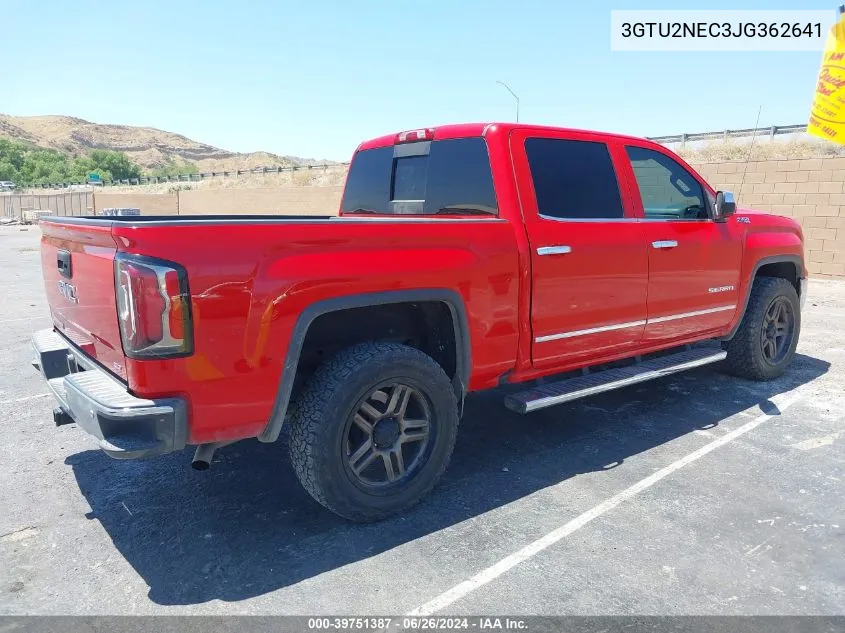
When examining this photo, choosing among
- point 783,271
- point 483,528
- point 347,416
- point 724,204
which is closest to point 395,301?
point 347,416

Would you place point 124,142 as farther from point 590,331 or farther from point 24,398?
point 590,331

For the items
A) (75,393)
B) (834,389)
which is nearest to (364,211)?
(75,393)

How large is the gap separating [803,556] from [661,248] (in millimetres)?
2156

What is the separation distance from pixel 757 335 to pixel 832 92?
9179mm

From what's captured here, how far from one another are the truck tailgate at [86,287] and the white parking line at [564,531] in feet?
5.43

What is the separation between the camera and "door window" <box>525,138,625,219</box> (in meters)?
3.83

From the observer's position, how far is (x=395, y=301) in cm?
309

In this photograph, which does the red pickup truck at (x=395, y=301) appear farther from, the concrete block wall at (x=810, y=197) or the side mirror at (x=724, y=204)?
the concrete block wall at (x=810, y=197)

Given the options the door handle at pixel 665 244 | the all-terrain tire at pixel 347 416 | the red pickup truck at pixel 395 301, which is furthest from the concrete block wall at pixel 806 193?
the all-terrain tire at pixel 347 416

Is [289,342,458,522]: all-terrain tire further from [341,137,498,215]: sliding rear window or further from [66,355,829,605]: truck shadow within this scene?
[341,137,498,215]: sliding rear window

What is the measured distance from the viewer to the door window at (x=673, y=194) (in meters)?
4.67

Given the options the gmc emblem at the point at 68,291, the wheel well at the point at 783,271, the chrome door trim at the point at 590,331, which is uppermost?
the gmc emblem at the point at 68,291

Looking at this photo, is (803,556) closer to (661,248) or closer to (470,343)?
(470,343)

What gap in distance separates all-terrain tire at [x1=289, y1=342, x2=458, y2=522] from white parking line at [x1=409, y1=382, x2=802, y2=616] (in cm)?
66
